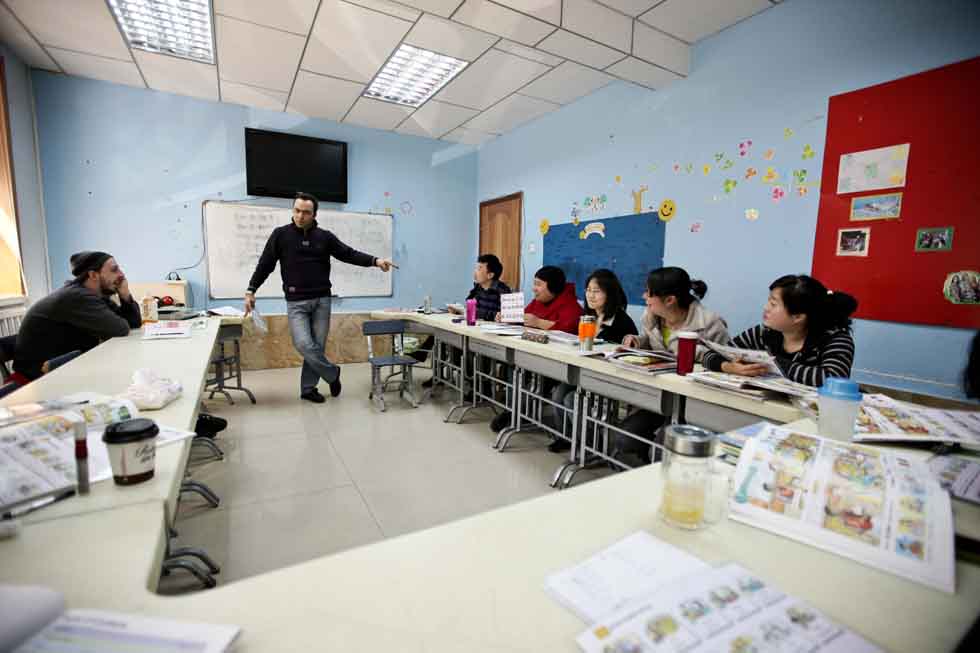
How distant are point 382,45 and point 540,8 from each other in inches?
52.9

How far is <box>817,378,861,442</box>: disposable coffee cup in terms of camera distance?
1.05 m

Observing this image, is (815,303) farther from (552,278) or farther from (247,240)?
(247,240)

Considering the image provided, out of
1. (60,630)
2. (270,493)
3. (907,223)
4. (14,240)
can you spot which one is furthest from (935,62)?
(14,240)

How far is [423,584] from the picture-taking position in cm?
57

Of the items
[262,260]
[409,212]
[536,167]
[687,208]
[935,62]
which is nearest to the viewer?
[935,62]

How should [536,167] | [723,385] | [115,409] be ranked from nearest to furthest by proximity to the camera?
[115,409], [723,385], [536,167]

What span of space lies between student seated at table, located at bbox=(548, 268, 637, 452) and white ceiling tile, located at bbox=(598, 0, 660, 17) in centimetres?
162

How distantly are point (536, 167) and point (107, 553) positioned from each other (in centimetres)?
476

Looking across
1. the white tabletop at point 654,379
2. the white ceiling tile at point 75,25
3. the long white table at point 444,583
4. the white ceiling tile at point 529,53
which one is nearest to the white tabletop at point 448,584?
the long white table at point 444,583

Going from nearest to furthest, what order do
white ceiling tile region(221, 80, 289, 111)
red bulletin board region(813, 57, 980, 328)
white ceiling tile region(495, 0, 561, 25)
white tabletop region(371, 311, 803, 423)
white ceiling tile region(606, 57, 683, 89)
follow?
white tabletop region(371, 311, 803, 423), red bulletin board region(813, 57, 980, 328), white ceiling tile region(495, 0, 561, 25), white ceiling tile region(606, 57, 683, 89), white ceiling tile region(221, 80, 289, 111)

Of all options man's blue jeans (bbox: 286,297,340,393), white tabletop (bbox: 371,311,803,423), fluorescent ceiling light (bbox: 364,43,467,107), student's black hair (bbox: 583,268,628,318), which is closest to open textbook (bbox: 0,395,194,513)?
white tabletop (bbox: 371,311,803,423)

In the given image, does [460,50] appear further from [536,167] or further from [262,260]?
[262,260]

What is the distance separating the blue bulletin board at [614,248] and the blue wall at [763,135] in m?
0.12

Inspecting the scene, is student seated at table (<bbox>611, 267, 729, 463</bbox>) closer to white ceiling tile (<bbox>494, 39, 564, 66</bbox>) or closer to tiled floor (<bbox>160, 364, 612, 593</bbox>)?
tiled floor (<bbox>160, 364, 612, 593</bbox>)
